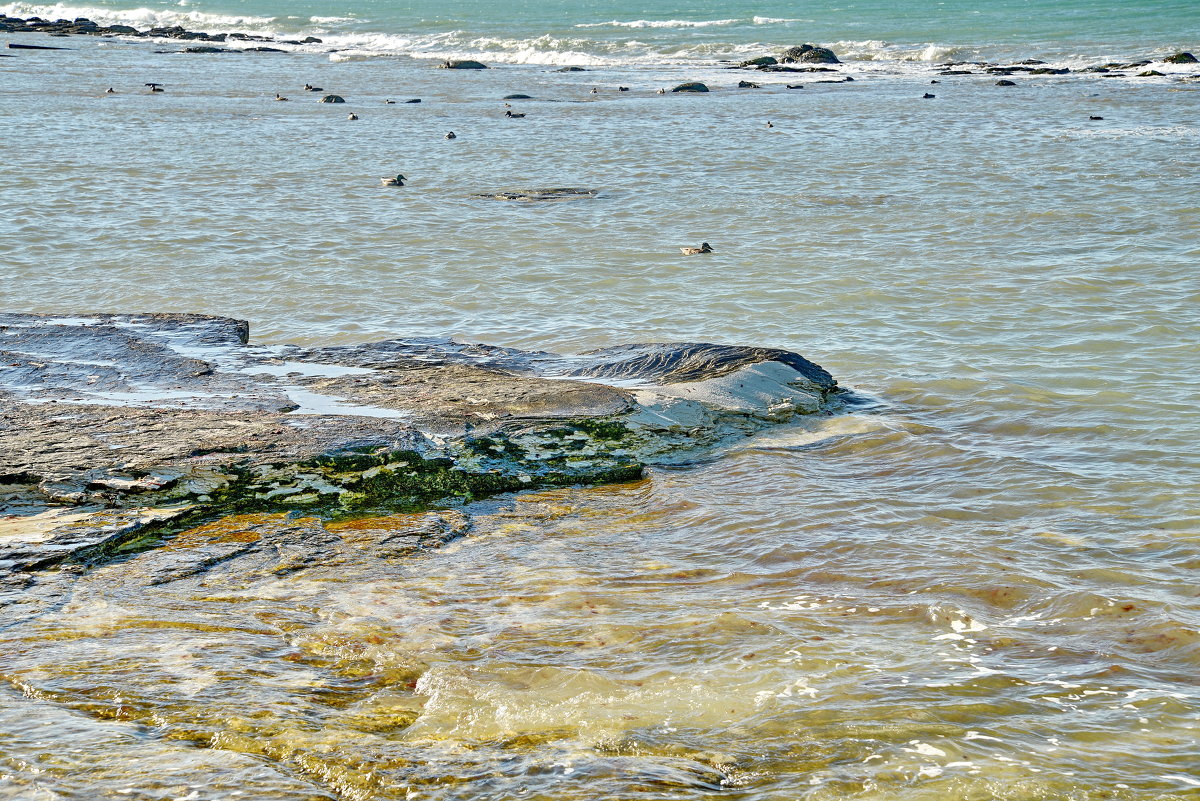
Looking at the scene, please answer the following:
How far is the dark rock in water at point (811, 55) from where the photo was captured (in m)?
34.9

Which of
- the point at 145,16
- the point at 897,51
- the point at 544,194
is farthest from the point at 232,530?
the point at 145,16

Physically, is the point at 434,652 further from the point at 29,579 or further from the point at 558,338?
the point at 558,338

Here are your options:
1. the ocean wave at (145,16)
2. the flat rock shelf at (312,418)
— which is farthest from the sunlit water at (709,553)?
the ocean wave at (145,16)

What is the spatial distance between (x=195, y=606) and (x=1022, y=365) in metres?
5.75

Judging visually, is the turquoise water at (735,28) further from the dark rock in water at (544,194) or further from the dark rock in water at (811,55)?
the dark rock in water at (544,194)

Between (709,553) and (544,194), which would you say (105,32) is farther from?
(709,553)

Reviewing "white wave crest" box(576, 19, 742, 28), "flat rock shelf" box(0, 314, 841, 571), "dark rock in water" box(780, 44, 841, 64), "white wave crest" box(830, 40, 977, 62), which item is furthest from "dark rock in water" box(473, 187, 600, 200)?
"white wave crest" box(576, 19, 742, 28)

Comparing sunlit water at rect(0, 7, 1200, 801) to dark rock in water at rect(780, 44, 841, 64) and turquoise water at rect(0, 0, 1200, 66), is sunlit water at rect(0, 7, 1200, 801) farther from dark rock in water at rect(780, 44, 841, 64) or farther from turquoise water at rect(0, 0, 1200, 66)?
turquoise water at rect(0, 0, 1200, 66)

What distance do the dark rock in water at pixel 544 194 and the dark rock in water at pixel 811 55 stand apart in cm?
2293

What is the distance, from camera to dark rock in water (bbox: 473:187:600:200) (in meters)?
13.9

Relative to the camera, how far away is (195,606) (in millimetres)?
4059

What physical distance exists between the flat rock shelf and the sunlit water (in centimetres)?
26

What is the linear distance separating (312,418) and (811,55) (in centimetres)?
3240

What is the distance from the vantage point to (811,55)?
115ft
